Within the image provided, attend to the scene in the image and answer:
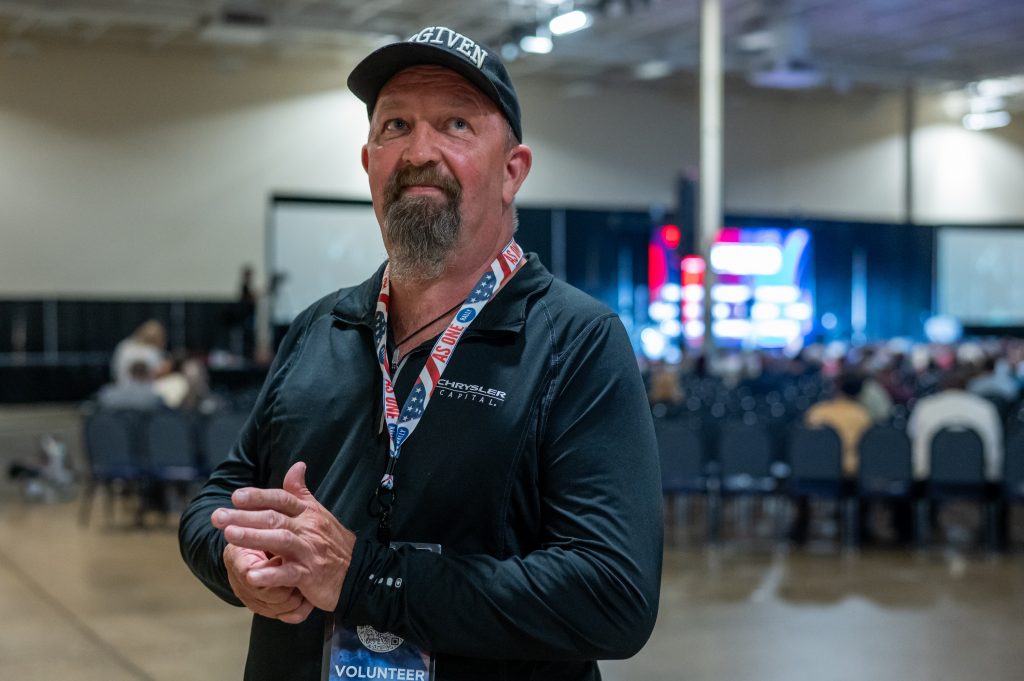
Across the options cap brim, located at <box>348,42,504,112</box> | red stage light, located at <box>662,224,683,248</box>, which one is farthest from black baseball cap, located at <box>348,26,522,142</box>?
→ red stage light, located at <box>662,224,683,248</box>

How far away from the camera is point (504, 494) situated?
131cm

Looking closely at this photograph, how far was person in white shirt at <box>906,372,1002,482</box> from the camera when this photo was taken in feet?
26.5

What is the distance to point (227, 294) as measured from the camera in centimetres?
2016

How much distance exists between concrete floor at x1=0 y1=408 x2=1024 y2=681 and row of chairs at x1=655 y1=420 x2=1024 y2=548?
38 centimetres

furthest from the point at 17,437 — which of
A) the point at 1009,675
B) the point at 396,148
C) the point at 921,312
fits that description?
the point at 921,312

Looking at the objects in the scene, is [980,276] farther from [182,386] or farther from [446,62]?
[446,62]

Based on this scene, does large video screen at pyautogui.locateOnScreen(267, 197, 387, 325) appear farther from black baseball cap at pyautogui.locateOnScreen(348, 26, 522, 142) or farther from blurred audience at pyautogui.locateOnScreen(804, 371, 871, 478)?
black baseball cap at pyautogui.locateOnScreen(348, 26, 522, 142)

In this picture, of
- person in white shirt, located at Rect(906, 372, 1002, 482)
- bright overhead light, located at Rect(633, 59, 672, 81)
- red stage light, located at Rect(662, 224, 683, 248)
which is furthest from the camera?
red stage light, located at Rect(662, 224, 683, 248)

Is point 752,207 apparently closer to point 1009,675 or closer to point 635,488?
point 1009,675

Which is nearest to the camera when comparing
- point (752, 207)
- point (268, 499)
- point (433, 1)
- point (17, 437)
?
point (268, 499)

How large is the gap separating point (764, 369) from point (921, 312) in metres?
11.4

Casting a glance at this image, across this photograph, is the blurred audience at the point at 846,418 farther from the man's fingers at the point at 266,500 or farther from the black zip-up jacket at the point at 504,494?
the man's fingers at the point at 266,500

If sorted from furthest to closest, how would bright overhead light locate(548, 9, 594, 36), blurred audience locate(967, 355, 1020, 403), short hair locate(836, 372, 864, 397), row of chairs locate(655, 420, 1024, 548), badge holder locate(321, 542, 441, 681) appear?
bright overhead light locate(548, 9, 594, 36) < blurred audience locate(967, 355, 1020, 403) < short hair locate(836, 372, 864, 397) < row of chairs locate(655, 420, 1024, 548) < badge holder locate(321, 542, 441, 681)

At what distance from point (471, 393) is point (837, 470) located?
7122mm
